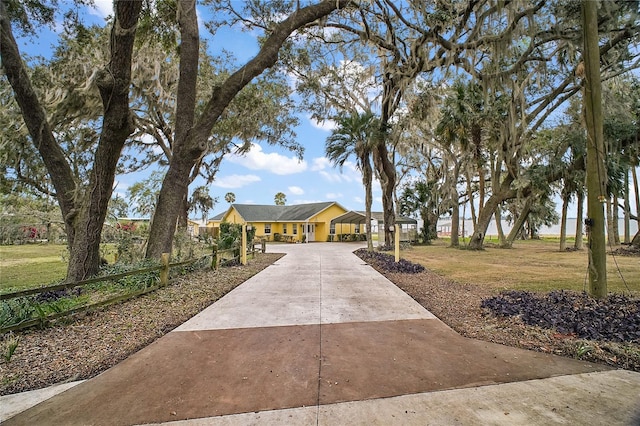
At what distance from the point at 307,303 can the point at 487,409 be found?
379 centimetres

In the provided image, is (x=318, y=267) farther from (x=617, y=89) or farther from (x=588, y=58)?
(x=617, y=89)

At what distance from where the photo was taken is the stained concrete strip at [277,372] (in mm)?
2609

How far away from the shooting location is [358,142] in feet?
54.4

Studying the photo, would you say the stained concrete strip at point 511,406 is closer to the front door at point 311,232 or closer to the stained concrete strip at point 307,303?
the stained concrete strip at point 307,303

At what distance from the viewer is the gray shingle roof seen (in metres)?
31.1

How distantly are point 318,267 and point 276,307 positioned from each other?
5.50 meters

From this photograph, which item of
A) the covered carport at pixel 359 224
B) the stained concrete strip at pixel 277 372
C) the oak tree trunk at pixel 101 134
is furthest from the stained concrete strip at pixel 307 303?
the covered carport at pixel 359 224

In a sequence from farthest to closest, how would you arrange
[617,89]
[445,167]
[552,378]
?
1. [445,167]
2. [617,89]
3. [552,378]

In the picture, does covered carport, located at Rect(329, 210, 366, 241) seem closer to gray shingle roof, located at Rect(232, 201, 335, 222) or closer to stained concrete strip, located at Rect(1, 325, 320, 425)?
gray shingle roof, located at Rect(232, 201, 335, 222)

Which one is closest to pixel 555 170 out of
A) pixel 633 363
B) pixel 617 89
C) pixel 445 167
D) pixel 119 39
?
pixel 617 89

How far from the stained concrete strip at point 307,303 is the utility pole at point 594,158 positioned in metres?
2.57

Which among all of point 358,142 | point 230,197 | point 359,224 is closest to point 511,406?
point 358,142

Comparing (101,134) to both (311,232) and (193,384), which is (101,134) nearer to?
(193,384)

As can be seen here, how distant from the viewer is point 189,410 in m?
2.55
